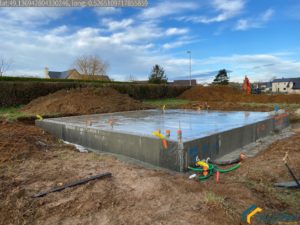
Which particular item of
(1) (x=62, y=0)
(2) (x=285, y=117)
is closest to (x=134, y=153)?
(1) (x=62, y=0)

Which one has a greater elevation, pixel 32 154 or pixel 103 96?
pixel 103 96

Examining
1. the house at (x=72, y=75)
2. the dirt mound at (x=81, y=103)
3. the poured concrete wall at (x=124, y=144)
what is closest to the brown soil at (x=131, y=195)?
the poured concrete wall at (x=124, y=144)

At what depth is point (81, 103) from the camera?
10.4 m

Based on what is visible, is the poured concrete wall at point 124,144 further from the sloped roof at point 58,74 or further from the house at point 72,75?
the sloped roof at point 58,74

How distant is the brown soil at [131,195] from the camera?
222 cm

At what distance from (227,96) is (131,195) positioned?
2024 centimetres

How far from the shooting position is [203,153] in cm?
423

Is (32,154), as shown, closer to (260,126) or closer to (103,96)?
(260,126)

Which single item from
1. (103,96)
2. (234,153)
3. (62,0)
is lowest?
(234,153)

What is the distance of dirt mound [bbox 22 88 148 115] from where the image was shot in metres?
9.99

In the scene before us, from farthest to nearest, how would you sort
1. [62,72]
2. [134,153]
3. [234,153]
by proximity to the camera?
[62,72], [234,153], [134,153]

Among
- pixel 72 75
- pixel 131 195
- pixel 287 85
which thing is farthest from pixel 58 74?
pixel 287 85

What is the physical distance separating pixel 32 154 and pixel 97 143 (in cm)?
145

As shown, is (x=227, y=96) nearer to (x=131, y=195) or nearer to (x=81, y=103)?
(x=81, y=103)
